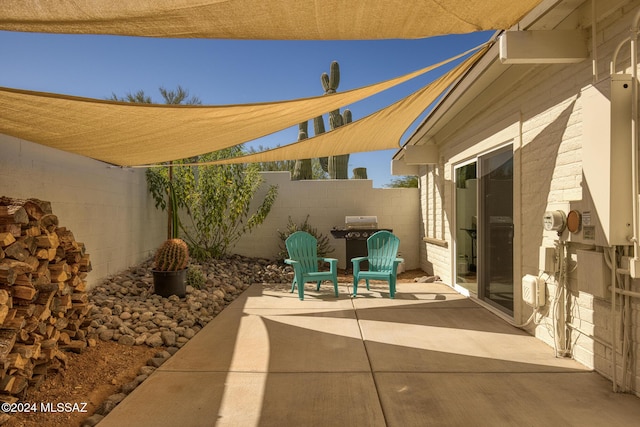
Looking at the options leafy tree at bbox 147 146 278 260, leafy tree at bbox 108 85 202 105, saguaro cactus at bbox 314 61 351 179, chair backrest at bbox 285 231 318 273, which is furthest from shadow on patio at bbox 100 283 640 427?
leafy tree at bbox 108 85 202 105

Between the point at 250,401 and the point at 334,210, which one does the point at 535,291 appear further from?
the point at 334,210

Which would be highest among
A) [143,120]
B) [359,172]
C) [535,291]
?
[359,172]

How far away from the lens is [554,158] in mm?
3535

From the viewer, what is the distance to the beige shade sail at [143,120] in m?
2.79

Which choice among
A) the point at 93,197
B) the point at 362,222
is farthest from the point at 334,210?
the point at 93,197

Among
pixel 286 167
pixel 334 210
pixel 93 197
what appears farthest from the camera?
pixel 286 167

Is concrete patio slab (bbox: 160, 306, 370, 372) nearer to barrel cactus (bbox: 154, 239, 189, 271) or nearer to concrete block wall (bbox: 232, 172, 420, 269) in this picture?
barrel cactus (bbox: 154, 239, 189, 271)

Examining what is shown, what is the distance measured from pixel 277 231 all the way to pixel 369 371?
620cm

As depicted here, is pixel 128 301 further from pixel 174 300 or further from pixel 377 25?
pixel 377 25

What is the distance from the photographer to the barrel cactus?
5.39 metres

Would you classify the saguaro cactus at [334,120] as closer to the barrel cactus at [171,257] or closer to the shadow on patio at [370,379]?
the barrel cactus at [171,257]

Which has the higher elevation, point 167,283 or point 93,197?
point 93,197

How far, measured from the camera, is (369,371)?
3.09 meters

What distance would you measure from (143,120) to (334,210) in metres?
6.11
